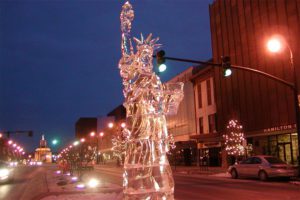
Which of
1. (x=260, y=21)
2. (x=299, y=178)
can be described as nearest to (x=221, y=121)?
(x=260, y=21)

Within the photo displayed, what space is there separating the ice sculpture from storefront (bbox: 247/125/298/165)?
24.2 metres

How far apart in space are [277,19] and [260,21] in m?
2.38

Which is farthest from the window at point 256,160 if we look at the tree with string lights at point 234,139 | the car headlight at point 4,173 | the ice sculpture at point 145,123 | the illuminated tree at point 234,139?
the ice sculpture at point 145,123

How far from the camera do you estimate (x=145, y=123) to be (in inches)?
393

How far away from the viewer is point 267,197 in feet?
50.3

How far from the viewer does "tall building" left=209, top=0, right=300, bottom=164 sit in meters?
32.7

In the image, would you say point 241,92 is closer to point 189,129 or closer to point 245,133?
point 245,133

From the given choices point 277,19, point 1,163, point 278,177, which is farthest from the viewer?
point 277,19

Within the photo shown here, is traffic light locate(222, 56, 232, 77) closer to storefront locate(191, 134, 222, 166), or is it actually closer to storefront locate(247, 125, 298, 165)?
storefront locate(247, 125, 298, 165)

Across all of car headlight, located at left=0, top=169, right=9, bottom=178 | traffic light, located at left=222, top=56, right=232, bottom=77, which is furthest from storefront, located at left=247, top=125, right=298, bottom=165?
car headlight, located at left=0, top=169, right=9, bottom=178

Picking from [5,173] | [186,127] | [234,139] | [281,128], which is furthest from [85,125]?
[5,173]

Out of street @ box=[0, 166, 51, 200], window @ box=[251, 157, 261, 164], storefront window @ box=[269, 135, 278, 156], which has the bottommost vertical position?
street @ box=[0, 166, 51, 200]

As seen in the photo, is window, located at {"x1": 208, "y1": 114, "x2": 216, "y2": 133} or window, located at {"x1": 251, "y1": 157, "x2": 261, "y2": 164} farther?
window, located at {"x1": 208, "y1": 114, "x2": 216, "y2": 133}

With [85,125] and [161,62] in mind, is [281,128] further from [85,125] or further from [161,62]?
[85,125]
